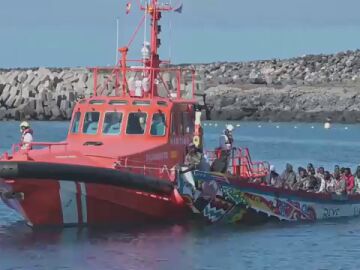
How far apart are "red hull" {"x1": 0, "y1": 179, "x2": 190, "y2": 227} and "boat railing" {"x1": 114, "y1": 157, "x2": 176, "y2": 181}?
0.41 metres

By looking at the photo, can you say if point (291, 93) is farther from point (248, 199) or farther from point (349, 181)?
point (248, 199)

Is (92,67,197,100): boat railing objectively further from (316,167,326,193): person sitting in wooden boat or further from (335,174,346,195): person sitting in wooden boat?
(335,174,346,195): person sitting in wooden boat

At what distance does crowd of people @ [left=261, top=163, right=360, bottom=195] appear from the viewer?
2667cm

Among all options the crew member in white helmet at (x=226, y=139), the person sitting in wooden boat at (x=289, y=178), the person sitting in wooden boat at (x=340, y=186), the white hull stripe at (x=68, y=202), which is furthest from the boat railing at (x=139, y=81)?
the person sitting in wooden boat at (x=340, y=186)

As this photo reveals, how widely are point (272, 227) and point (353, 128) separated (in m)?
80.6

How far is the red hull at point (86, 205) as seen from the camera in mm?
22219

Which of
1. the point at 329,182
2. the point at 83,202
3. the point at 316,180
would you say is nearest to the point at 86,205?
the point at 83,202

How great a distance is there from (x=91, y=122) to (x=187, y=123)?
6.96 ft

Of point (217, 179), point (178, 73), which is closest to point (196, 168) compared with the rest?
point (217, 179)

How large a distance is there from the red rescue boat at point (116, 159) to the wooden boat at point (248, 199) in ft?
1.25

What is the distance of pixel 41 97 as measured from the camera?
95688mm

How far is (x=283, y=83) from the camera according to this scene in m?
129

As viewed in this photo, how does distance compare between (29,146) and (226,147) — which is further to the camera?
(226,147)

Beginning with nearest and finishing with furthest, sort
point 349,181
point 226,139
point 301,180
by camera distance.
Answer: point 226,139 → point 301,180 → point 349,181
